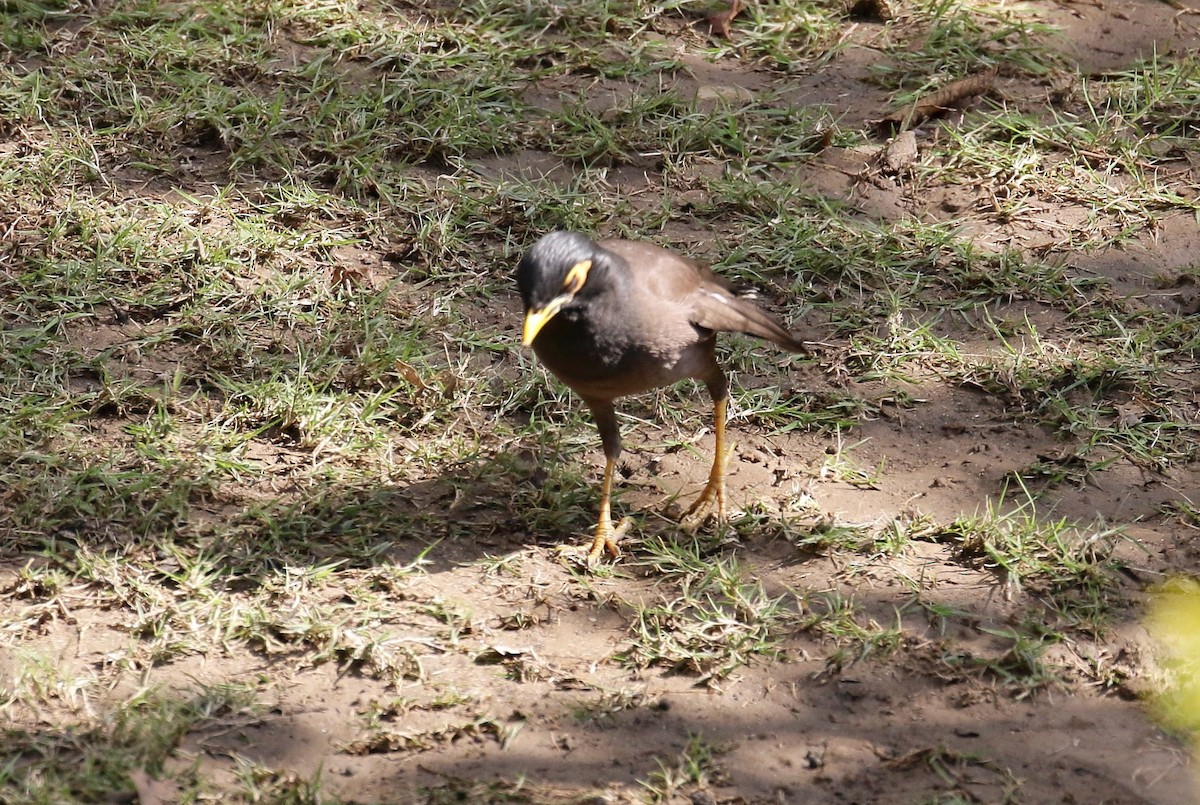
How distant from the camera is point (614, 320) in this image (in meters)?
4.70

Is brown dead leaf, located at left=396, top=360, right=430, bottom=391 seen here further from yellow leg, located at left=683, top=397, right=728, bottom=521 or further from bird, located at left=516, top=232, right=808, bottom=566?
yellow leg, located at left=683, top=397, right=728, bottom=521

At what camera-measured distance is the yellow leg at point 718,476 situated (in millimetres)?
5316

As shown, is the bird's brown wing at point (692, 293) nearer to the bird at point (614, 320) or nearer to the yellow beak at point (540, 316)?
the bird at point (614, 320)

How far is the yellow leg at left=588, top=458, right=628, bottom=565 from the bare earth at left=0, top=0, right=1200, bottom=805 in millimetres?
115

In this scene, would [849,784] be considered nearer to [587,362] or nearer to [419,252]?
[587,362]

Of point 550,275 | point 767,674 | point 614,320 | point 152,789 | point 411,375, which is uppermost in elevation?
point 550,275

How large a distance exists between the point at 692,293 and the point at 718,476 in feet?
2.52

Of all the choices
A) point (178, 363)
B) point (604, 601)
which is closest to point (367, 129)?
point (178, 363)

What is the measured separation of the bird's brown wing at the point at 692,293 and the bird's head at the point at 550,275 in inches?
12.3

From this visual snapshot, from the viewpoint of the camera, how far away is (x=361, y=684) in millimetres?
4402

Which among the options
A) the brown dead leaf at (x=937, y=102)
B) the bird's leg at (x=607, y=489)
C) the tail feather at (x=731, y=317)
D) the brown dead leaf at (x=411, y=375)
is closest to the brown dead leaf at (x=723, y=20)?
the brown dead leaf at (x=937, y=102)

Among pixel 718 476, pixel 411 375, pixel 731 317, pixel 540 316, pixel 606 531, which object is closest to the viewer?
pixel 540 316

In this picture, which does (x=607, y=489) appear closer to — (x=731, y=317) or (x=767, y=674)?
(x=731, y=317)

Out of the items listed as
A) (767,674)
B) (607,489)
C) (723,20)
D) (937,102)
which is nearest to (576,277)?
(607,489)
